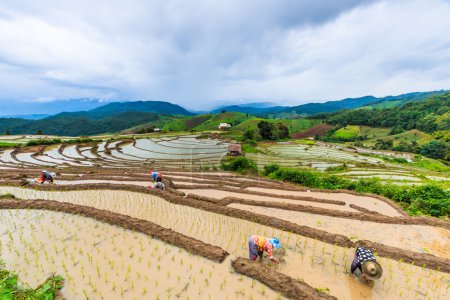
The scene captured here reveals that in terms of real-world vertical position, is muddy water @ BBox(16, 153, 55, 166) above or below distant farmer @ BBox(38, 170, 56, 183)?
below

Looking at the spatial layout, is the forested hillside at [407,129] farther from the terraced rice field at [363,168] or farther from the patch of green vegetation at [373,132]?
the terraced rice field at [363,168]

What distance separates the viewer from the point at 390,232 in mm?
8992

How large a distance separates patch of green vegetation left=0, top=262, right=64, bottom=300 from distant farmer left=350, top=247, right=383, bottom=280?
25.7 feet

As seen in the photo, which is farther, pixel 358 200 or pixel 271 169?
pixel 271 169

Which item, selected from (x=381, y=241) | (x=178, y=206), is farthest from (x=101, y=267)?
(x=381, y=241)

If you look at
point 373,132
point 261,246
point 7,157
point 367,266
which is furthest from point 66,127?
point 373,132

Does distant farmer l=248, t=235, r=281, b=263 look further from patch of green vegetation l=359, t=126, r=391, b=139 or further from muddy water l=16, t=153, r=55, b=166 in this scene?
patch of green vegetation l=359, t=126, r=391, b=139

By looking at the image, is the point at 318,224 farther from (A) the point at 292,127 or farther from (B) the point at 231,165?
(A) the point at 292,127

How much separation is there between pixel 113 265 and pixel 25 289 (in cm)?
201

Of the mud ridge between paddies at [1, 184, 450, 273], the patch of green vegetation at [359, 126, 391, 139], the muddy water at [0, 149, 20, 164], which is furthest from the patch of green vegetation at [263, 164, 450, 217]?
the patch of green vegetation at [359, 126, 391, 139]

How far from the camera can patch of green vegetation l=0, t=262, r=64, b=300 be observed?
487 centimetres

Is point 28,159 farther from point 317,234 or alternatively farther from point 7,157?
point 317,234

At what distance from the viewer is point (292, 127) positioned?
11788 cm

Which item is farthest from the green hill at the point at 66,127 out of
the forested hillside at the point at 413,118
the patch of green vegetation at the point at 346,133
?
the forested hillside at the point at 413,118
